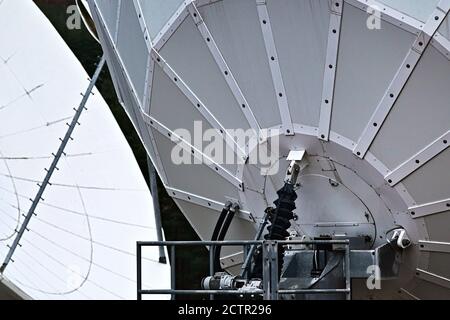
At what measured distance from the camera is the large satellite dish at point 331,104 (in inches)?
416

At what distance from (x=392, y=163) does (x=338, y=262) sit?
1.07 metres

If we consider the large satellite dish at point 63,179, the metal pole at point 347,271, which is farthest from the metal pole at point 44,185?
the metal pole at point 347,271

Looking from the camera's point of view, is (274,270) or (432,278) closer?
(274,270)

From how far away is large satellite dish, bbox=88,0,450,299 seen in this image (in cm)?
1055

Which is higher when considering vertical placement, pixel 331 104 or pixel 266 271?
pixel 331 104

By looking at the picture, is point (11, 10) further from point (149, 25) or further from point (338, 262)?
point (338, 262)

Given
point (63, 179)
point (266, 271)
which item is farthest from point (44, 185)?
point (266, 271)

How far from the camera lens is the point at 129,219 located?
56.1 ft

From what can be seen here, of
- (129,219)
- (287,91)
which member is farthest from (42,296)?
(287,91)

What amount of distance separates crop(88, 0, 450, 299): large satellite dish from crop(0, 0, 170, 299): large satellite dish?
3.96m

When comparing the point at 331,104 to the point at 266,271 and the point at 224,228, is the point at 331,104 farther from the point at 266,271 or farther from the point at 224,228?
the point at 224,228

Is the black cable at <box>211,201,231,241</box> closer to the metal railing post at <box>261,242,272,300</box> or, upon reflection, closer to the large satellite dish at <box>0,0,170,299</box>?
the metal railing post at <box>261,242,272,300</box>

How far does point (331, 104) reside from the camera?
432 inches

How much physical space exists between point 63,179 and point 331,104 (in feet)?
22.1
